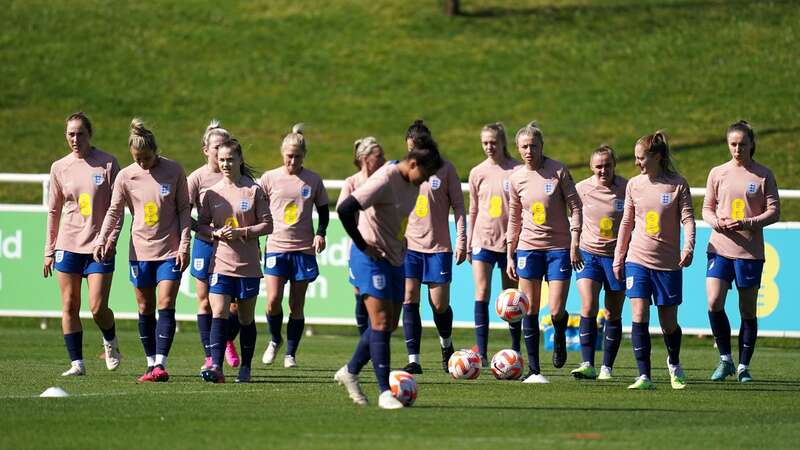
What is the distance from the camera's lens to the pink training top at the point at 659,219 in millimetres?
13188

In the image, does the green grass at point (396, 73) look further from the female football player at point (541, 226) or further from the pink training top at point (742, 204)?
the female football player at point (541, 226)

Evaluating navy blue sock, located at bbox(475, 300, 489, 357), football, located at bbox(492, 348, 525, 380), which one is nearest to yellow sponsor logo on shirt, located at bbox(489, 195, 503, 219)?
navy blue sock, located at bbox(475, 300, 489, 357)

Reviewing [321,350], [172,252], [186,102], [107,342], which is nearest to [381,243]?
[172,252]

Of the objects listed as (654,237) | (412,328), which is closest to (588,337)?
(654,237)

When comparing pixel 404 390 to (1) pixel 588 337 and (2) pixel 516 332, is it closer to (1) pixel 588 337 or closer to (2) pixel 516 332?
(1) pixel 588 337


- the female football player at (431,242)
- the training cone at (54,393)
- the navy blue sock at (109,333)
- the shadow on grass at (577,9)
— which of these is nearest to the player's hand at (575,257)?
the female football player at (431,242)

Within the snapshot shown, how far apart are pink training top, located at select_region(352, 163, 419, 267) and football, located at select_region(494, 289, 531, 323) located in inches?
129

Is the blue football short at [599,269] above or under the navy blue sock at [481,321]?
above

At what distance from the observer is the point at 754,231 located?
14234 millimetres

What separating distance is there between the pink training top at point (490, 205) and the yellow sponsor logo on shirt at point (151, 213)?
3415 millimetres


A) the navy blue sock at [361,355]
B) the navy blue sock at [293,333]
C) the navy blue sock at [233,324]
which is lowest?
the navy blue sock at [293,333]

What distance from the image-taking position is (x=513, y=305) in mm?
14062

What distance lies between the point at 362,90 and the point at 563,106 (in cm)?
545

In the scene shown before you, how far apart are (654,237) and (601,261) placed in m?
1.19
